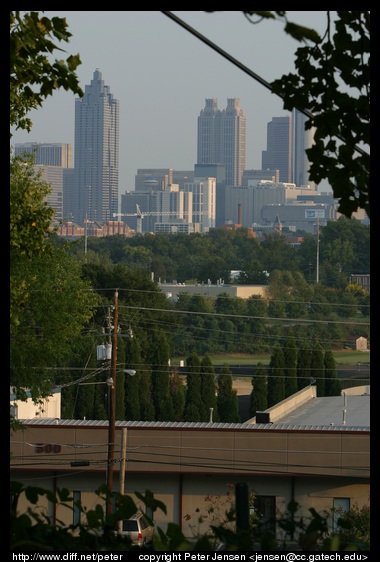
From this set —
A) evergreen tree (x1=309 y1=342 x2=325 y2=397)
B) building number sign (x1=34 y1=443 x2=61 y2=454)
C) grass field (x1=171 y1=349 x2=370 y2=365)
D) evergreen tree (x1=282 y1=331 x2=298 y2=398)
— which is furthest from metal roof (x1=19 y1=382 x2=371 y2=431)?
grass field (x1=171 y1=349 x2=370 y2=365)

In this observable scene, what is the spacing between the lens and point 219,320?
58.2 m

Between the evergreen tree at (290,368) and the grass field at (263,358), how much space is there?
19.6 m

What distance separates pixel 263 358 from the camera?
5712 cm

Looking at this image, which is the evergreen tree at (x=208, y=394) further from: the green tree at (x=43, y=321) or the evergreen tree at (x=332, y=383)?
the green tree at (x=43, y=321)

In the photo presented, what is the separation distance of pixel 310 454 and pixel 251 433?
3.75 feet

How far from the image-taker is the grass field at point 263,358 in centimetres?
5465

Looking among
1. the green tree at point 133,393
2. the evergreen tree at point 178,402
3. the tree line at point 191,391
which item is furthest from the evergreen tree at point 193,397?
the green tree at point 133,393

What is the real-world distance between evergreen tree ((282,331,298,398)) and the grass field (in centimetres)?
1963

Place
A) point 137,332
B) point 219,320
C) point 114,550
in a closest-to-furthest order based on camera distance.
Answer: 1. point 114,550
2. point 137,332
3. point 219,320

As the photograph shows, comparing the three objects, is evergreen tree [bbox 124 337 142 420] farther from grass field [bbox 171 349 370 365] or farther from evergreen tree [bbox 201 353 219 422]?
grass field [bbox 171 349 370 365]

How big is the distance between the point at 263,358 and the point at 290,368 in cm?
2415
